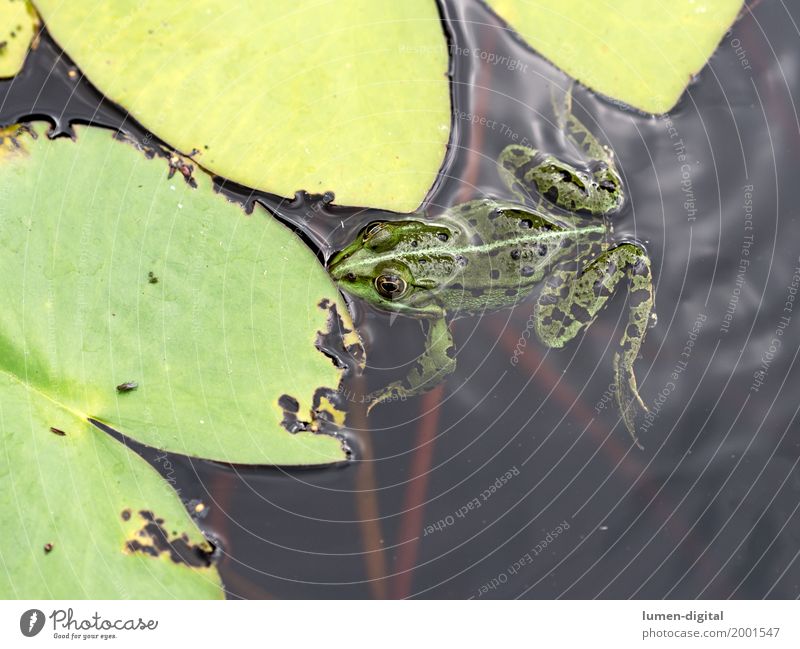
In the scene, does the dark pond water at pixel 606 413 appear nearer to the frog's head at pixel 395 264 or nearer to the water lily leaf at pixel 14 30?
the frog's head at pixel 395 264

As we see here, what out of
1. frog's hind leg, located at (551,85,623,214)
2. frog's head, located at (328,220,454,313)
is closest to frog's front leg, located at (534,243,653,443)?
frog's hind leg, located at (551,85,623,214)

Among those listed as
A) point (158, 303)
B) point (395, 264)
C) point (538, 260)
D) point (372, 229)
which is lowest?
point (158, 303)

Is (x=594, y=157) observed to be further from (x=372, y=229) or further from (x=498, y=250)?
(x=372, y=229)

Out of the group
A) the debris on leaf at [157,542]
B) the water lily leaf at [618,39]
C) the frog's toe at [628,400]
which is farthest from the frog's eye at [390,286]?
the debris on leaf at [157,542]

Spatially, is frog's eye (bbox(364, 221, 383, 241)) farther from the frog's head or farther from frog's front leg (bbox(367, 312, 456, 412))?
frog's front leg (bbox(367, 312, 456, 412))

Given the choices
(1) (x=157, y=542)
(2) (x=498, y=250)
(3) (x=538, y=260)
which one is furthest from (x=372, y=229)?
(1) (x=157, y=542)
